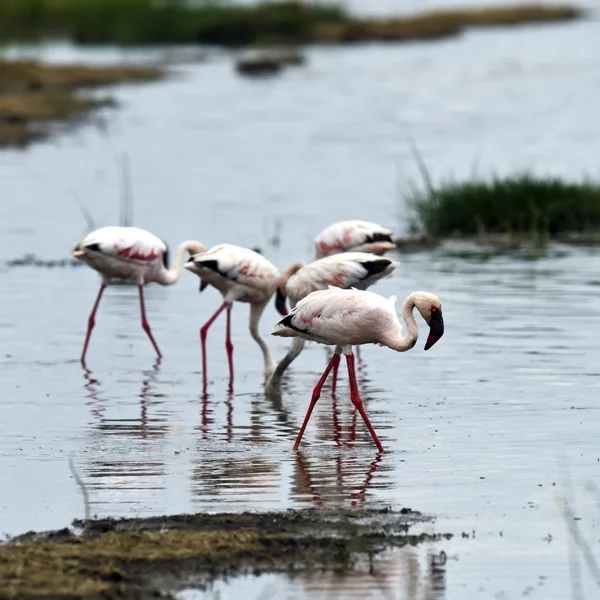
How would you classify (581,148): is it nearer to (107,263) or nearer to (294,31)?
(107,263)

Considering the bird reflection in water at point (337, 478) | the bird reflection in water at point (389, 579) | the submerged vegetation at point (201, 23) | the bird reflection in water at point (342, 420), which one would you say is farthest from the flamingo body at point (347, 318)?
the submerged vegetation at point (201, 23)

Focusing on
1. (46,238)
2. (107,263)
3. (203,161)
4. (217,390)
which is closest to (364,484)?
(217,390)

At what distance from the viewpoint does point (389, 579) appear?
6531 mm

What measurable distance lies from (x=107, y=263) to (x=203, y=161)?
1820 cm

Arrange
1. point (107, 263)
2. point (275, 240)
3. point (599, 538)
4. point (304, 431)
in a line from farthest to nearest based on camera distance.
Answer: point (275, 240)
point (107, 263)
point (304, 431)
point (599, 538)

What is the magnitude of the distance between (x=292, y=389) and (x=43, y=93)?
93.6 ft

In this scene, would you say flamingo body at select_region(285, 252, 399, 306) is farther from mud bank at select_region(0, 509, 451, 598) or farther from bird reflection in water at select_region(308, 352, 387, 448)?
mud bank at select_region(0, 509, 451, 598)

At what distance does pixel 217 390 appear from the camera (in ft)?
38.4

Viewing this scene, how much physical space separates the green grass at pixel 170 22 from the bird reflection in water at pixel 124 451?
163ft

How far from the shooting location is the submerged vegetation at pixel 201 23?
61500mm

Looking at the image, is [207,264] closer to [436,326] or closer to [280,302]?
[280,302]

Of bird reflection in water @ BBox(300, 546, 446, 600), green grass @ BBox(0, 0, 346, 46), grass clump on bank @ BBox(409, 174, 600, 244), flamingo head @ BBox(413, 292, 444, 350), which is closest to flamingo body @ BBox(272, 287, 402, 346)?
flamingo head @ BBox(413, 292, 444, 350)

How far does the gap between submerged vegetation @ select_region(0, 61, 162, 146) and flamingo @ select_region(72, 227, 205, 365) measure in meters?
19.0

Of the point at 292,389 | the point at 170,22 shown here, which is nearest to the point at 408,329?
the point at 292,389
